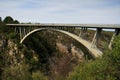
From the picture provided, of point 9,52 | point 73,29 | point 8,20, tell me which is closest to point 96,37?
point 73,29

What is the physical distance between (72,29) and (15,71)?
1496cm

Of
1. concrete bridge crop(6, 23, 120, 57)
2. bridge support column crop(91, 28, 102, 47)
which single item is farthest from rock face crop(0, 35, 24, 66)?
bridge support column crop(91, 28, 102, 47)

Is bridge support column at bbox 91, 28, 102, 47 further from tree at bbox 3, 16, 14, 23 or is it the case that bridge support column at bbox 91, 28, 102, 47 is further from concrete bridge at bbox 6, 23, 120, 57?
tree at bbox 3, 16, 14, 23

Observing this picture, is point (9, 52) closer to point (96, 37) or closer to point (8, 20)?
point (8, 20)

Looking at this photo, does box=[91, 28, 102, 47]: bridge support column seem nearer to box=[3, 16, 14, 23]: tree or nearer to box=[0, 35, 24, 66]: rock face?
box=[0, 35, 24, 66]: rock face

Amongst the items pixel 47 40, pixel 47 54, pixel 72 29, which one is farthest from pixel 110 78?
pixel 47 40

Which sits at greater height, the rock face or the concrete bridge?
the concrete bridge

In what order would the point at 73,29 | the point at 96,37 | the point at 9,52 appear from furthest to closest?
the point at 9,52
the point at 73,29
the point at 96,37

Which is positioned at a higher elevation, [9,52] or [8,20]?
[8,20]

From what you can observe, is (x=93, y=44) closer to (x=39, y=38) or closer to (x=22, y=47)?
(x=22, y=47)

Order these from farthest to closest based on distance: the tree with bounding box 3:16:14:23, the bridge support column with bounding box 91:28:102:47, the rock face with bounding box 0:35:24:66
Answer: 1. the tree with bounding box 3:16:14:23
2. the rock face with bounding box 0:35:24:66
3. the bridge support column with bounding box 91:28:102:47

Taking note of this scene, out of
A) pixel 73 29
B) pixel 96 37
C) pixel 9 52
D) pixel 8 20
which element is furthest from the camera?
pixel 8 20

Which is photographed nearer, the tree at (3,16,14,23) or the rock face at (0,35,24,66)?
the rock face at (0,35,24,66)

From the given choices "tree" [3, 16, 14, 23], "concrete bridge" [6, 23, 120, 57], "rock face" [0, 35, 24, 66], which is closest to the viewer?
"concrete bridge" [6, 23, 120, 57]
